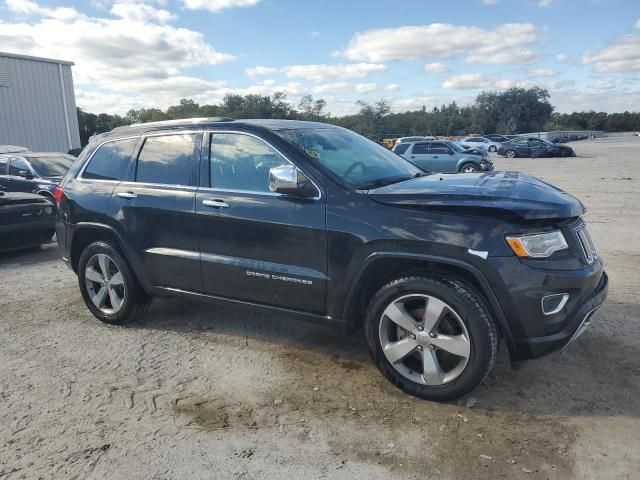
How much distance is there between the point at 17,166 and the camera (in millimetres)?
11695

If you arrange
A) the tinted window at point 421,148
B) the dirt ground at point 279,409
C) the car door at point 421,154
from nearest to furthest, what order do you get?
the dirt ground at point 279,409, the car door at point 421,154, the tinted window at point 421,148

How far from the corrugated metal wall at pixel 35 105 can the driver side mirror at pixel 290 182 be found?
2556 cm

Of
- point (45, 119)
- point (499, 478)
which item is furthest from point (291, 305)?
point (45, 119)

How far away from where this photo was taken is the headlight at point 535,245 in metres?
3.06

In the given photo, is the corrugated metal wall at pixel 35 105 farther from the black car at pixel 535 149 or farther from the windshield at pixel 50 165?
the black car at pixel 535 149

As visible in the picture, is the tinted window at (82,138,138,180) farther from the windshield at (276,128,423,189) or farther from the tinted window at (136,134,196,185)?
the windshield at (276,128,423,189)

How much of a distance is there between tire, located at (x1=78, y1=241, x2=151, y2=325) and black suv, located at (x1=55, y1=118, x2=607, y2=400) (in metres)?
0.01

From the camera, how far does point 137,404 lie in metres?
3.41

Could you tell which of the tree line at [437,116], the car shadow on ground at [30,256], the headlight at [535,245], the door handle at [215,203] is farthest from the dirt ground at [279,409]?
the tree line at [437,116]

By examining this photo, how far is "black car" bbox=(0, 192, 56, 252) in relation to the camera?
768 centimetres

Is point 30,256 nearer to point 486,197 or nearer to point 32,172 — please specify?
point 32,172

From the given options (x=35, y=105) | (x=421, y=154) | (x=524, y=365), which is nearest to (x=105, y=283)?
(x=524, y=365)

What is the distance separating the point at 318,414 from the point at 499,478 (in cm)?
111

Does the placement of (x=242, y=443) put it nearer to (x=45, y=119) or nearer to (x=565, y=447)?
(x=565, y=447)
